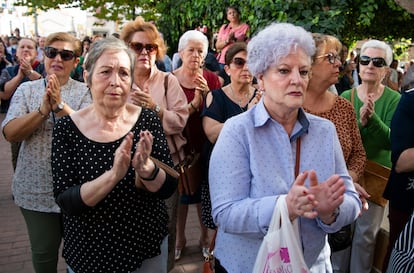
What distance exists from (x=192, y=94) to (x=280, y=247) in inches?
94.9

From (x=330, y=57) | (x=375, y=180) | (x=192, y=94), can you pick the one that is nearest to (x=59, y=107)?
(x=192, y=94)

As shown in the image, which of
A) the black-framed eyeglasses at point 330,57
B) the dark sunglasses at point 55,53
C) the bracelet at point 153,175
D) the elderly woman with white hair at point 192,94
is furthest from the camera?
the elderly woman with white hair at point 192,94

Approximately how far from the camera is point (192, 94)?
12.5ft

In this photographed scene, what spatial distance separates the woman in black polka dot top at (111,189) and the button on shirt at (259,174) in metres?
0.41

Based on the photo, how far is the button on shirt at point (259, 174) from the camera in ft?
5.85

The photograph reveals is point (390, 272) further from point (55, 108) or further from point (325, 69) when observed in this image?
point (55, 108)

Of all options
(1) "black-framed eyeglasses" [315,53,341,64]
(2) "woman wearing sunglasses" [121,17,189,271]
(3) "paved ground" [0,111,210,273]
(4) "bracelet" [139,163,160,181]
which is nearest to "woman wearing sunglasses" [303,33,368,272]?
(1) "black-framed eyeglasses" [315,53,341,64]

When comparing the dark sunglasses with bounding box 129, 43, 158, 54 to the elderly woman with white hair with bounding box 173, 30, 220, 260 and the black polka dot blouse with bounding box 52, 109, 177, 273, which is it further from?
the black polka dot blouse with bounding box 52, 109, 177, 273

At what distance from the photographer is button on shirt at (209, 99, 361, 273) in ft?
5.85

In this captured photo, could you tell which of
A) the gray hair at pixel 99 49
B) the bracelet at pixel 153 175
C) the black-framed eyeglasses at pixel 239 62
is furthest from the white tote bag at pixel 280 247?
the black-framed eyeglasses at pixel 239 62

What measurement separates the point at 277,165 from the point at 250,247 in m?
0.44

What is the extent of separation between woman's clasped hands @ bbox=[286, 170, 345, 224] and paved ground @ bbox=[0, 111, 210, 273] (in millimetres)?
2382

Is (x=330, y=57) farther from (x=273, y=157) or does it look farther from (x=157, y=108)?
(x=157, y=108)

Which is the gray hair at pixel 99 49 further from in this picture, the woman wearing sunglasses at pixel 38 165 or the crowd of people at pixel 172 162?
the woman wearing sunglasses at pixel 38 165
